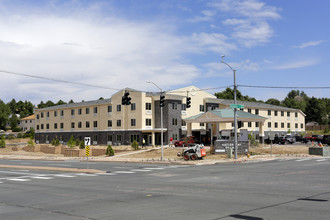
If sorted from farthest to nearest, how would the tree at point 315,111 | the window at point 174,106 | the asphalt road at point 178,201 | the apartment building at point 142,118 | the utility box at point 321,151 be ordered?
the tree at point 315,111 → the window at point 174,106 → the apartment building at point 142,118 → the utility box at point 321,151 → the asphalt road at point 178,201

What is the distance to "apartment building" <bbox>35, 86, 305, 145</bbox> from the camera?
2552 inches

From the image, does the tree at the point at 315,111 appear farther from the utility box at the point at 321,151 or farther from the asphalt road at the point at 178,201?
the asphalt road at the point at 178,201

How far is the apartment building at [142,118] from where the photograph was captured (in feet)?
213

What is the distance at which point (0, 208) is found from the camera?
11602 millimetres

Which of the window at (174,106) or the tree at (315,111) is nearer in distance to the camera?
the window at (174,106)

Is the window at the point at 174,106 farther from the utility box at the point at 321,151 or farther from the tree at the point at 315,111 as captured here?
the tree at the point at 315,111

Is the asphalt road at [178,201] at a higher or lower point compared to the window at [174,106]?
lower

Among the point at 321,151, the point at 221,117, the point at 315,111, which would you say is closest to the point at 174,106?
the point at 221,117

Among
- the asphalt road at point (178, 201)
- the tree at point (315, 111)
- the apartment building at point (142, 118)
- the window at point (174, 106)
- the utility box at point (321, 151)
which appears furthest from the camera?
the tree at point (315, 111)

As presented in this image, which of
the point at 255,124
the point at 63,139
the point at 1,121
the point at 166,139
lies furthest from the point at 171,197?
the point at 1,121

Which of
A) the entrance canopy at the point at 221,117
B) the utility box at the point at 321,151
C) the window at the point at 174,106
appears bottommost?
the utility box at the point at 321,151

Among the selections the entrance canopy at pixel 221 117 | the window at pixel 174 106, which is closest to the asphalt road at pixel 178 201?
the entrance canopy at pixel 221 117

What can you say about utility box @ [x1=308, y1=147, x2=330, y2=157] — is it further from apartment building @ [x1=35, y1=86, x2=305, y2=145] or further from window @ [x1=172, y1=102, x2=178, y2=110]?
window @ [x1=172, y1=102, x2=178, y2=110]

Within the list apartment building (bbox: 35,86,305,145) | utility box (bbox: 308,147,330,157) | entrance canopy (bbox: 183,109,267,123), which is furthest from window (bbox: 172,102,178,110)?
utility box (bbox: 308,147,330,157)
